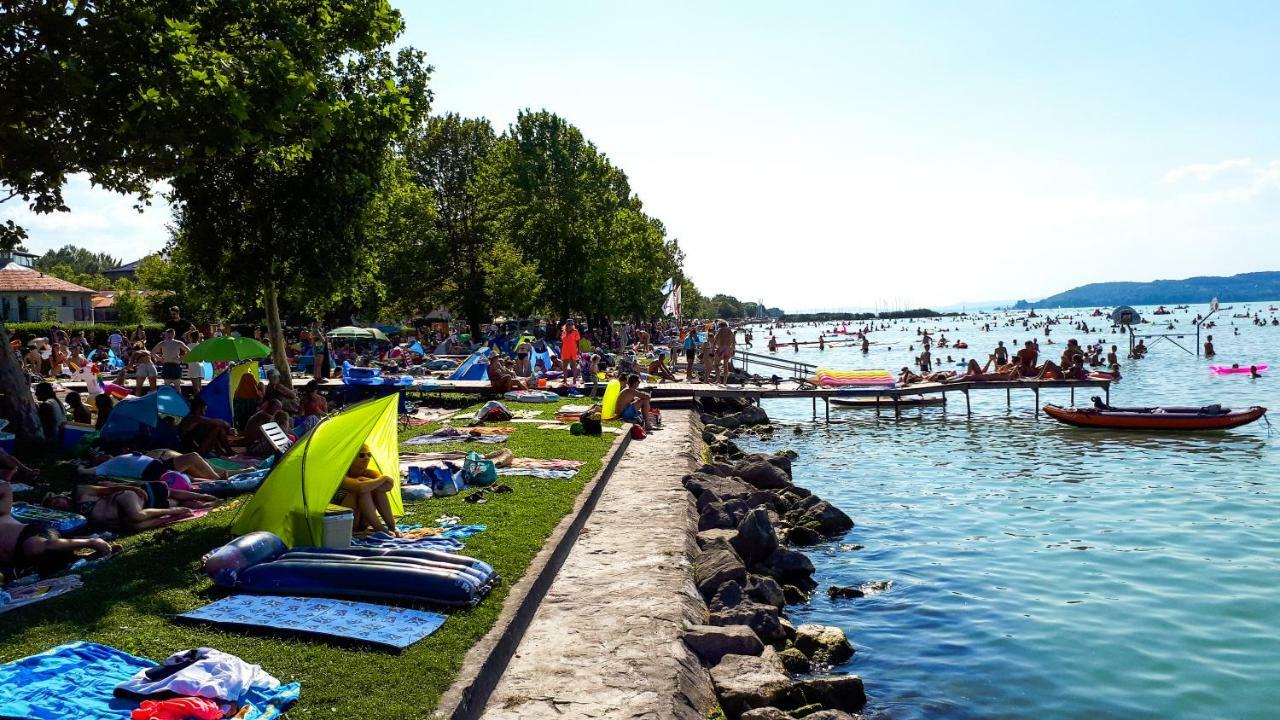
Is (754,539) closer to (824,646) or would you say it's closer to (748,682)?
(824,646)

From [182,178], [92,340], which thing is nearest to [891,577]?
[182,178]

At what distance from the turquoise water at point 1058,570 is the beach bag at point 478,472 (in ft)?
16.7

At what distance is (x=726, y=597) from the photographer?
1074 cm

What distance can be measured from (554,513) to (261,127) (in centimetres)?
705

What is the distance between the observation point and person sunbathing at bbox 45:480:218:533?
10898 millimetres

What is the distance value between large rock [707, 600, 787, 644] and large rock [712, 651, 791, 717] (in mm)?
940

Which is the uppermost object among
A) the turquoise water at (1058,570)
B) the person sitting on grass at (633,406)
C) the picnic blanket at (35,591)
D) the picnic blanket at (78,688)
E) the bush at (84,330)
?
the bush at (84,330)

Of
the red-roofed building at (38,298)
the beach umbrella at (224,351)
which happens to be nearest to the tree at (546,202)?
the beach umbrella at (224,351)

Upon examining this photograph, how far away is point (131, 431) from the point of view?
15.3 metres

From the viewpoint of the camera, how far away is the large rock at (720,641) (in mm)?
8930

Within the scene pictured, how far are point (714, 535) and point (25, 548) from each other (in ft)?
27.6

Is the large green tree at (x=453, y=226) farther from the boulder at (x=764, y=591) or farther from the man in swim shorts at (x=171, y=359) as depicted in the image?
the boulder at (x=764, y=591)

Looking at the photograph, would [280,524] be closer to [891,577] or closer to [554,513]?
[554,513]

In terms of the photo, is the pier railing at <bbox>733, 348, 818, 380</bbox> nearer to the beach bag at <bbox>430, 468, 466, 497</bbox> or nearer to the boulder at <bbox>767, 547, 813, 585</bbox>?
the boulder at <bbox>767, 547, 813, 585</bbox>
